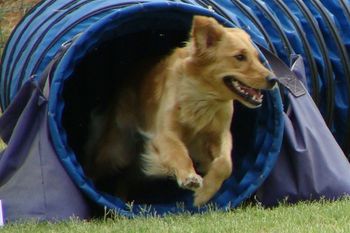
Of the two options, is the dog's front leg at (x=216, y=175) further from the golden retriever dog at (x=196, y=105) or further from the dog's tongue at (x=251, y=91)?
the dog's tongue at (x=251, y=91)

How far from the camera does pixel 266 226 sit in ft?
15.1

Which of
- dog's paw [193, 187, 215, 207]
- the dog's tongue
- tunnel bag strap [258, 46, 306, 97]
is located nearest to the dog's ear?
the dog's tongue

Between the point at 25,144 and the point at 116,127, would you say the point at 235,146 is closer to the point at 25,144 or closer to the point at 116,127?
the point at 116,127

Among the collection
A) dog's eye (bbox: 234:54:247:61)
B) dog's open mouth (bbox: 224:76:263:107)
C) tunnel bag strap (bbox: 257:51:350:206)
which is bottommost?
tunnel bag strap (bbox: 257:51:350:206)

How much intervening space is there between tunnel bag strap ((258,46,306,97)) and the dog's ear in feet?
2.20

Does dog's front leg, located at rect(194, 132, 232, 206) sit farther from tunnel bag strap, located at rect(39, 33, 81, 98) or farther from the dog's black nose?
tunnel bag strap, located at rect(39, 33, 81, 98)

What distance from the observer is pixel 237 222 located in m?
4.73

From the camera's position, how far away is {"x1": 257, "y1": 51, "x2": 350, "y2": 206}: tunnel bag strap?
5473 millimetres

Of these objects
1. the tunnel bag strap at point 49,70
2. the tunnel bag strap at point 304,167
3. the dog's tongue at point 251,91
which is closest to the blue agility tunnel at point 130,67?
the tunnel bag strap at point 49,70

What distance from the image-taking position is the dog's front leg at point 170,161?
4.95 meters

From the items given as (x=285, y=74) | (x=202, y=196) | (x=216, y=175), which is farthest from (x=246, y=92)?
(x=285, y=74)

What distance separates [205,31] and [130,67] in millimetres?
1199

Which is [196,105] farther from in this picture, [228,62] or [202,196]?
[202,196]

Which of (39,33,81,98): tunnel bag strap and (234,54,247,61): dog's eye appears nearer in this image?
(234,54,247,61): dog's eye
